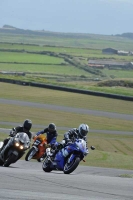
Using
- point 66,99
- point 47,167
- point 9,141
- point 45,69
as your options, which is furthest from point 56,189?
point 45,69

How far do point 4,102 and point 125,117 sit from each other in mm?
8836

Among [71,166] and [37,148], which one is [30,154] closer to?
[37,148]

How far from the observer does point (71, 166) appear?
47.3 feet

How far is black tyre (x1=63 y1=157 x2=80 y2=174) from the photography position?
14.3 meters

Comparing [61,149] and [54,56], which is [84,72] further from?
[61,149]

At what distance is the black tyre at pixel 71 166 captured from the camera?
14.3m

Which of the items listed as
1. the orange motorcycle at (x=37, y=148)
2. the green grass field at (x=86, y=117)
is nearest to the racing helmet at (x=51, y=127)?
the orange motorcycle at (x=37, y=148)

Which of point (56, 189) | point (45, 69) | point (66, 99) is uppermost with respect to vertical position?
point (56, 189)

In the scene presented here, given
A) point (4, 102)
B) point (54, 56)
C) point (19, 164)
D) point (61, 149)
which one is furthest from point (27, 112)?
point (54, 56)

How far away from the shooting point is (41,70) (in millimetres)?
101438

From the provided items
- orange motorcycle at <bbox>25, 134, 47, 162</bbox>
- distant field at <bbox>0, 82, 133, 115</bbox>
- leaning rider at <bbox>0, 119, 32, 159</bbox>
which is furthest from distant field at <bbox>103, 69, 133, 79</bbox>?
leaning rider at <bbox>0, 119, 32, 159</bbox>

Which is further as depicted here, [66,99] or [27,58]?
[27,58]

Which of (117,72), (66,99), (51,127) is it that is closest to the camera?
(51,127)

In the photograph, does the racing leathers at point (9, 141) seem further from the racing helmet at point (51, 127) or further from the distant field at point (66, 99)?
the distant field at point (66, 99)
